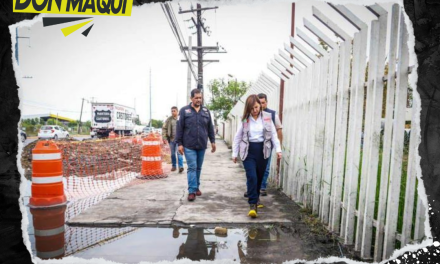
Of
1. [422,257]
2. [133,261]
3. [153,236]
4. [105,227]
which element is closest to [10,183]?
[133,261]

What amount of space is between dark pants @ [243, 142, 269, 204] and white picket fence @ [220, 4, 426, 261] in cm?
68

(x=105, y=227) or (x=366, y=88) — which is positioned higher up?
(x=366, y=88)

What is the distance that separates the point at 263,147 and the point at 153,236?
6.23ft

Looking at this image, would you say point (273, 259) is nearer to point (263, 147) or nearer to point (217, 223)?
point (217, 223)

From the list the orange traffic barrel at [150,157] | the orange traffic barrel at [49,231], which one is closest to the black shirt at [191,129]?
the orange traffic barrel at [49,231]

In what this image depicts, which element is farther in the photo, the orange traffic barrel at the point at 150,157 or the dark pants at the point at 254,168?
the orange traffic barrel at the point at 150,157

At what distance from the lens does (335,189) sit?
3100 mm

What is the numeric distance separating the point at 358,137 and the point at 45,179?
4.13 meters

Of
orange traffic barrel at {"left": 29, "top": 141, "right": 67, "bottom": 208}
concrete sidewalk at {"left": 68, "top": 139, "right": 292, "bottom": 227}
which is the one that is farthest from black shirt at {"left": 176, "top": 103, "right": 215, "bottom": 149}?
orange traffic barrel at {"left": 29, "top": 141, "right": 67, "bottom": 208}

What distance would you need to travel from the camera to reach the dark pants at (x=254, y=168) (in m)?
3.90

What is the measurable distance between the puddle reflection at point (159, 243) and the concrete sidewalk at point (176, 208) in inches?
7.8

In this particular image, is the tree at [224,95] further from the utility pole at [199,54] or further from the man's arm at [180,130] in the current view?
the man's arm at [180,130]

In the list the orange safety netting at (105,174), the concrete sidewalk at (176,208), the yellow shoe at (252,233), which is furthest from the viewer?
the orange safety netting at (105,174)

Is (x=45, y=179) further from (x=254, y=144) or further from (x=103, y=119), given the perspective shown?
(x=103, y=119)
